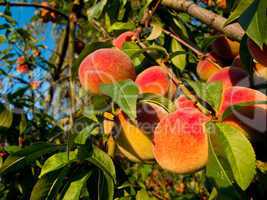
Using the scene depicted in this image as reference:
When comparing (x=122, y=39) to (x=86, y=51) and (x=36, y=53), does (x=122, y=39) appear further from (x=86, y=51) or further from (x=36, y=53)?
(x=36, y=53)

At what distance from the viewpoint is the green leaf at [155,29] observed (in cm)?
106

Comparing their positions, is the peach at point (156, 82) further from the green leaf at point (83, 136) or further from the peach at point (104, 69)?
the green leaf at point (83, 136)

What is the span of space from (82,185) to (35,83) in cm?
172

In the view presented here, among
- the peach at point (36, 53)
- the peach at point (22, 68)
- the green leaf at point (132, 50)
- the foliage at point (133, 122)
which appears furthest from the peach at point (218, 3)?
the peach at point (22, 68)

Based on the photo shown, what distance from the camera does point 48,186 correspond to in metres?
0.86

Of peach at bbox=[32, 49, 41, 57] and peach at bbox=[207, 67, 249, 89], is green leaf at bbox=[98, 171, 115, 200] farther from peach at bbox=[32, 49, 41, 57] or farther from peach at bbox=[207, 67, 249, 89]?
peach at bbox=[32, 49, 41, 57]

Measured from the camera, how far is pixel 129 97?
0.65 meters

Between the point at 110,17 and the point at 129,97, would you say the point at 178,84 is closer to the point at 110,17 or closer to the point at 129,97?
the point at 129,97

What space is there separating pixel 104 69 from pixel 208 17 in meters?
0.33

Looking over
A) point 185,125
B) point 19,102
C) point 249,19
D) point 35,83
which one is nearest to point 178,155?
point 185,125

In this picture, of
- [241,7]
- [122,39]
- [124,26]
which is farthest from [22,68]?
[241,7]

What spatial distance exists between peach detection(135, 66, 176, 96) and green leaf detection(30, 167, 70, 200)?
0.82 ft

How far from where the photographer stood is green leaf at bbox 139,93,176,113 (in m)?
0.75

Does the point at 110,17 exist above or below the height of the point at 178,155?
above
